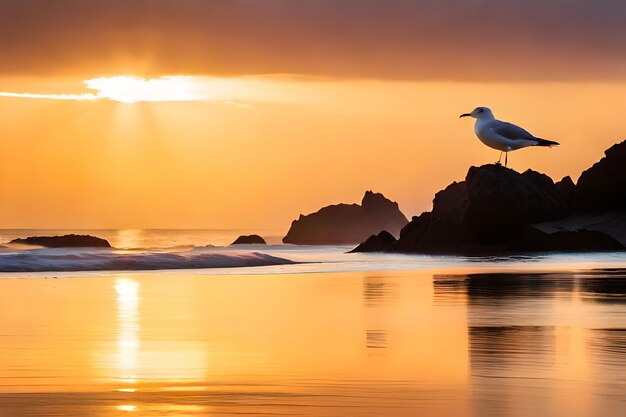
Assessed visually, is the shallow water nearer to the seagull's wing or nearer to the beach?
the beach

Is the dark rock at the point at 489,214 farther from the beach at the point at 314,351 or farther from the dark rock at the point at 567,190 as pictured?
the beach at the point at 314,351

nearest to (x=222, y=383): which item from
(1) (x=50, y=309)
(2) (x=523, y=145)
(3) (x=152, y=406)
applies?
(3) (x=152, y=406)

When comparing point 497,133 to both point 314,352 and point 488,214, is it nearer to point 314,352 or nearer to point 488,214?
point 488,214

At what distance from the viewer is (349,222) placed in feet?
367

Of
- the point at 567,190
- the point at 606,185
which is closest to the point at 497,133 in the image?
the point at 606,185

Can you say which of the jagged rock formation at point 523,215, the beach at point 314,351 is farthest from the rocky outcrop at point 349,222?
the beach at point 314,351

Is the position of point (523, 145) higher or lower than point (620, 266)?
higher

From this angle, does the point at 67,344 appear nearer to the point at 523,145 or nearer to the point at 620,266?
the point at 620,266

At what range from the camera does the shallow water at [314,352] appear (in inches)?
320

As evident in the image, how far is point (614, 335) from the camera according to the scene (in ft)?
40.8

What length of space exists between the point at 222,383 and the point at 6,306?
8.53m

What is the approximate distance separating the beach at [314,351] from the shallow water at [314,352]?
0.02 m

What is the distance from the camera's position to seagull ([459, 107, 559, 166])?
45.1 metres

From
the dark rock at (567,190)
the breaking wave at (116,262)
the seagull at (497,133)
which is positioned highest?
the seagull at (497,133)
